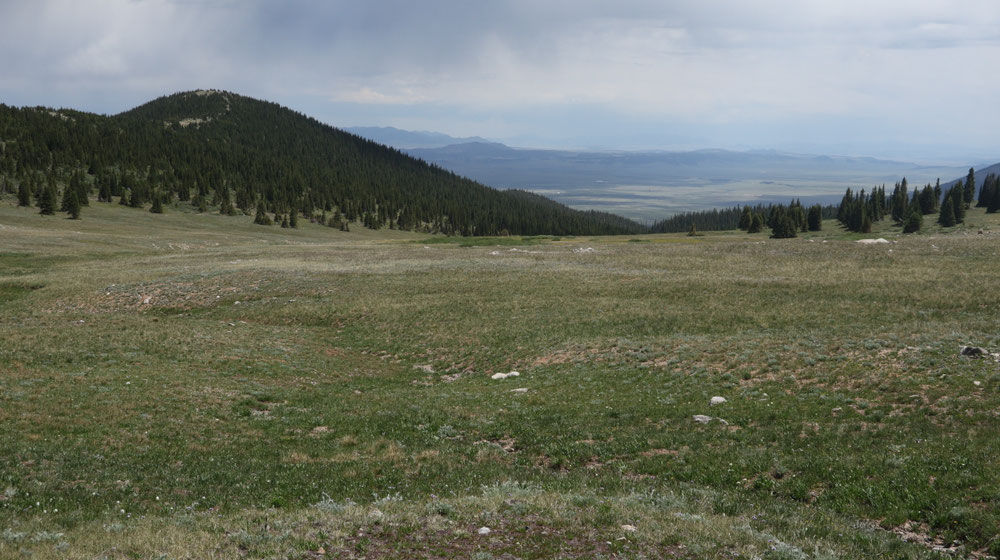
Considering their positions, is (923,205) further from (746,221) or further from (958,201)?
(746,221)

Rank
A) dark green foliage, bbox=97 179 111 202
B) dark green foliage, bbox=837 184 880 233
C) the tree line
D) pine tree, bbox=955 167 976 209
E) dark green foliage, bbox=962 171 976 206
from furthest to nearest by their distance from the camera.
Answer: pine tree, bbox=955 167 976 209 < dark green foliage, bbox=962 171 976 206 < dark green foliage, bbox=97 179 111 202 < dark green foliage, bbox=837 184 880 233 < the tree line

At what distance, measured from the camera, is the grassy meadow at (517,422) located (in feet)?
29.8

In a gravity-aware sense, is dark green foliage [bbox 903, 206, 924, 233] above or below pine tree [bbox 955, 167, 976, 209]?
below

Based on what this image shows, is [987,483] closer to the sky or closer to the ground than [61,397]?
closer to the sky

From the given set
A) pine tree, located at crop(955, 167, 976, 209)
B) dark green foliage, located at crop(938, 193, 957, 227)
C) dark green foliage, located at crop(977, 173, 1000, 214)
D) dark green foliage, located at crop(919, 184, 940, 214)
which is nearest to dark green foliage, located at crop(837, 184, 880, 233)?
dark green foliage, located at crop(919, 184, 940, 214)

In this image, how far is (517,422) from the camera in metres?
17.1

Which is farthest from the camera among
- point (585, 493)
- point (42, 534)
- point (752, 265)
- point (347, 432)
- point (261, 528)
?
point (752, 265)

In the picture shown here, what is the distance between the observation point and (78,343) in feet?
77.8

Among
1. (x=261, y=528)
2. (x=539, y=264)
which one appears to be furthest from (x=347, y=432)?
(x=539, y=264)

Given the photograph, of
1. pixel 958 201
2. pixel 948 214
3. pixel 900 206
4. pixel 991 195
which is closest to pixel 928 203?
pixel 900 206

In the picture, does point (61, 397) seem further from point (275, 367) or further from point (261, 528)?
point (261, 528)

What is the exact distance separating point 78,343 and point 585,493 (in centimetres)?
2478

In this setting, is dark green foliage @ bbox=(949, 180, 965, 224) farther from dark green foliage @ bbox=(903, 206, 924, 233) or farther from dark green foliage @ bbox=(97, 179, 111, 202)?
dark green foliage @ bbox=(97, 179, 111, 202)

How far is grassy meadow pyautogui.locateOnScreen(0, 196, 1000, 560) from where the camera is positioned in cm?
908
